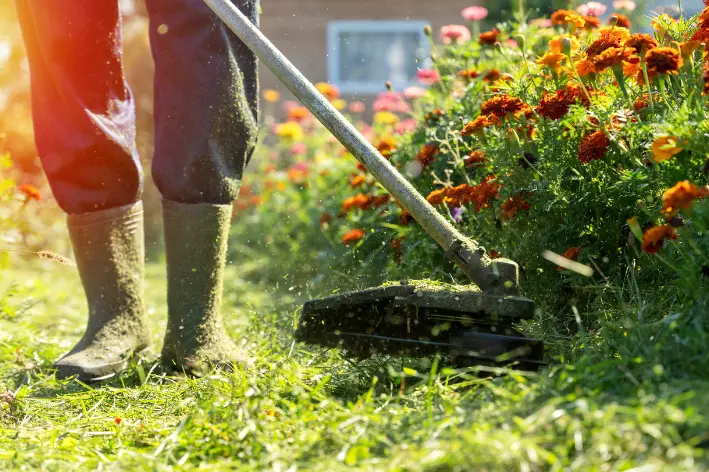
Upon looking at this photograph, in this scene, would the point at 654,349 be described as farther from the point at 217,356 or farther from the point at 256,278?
the point at 256,278

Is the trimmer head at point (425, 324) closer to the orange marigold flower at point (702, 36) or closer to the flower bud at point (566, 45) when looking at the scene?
the flower bud at point (566, 45)

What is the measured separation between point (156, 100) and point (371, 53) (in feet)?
26.2

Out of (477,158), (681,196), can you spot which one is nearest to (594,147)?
(681,196)

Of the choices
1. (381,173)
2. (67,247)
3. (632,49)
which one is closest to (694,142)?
(632,49)

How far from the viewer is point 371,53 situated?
1046 centimetres

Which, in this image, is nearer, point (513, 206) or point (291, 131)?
point (513, 206)

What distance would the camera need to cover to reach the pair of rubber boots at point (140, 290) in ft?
8.75

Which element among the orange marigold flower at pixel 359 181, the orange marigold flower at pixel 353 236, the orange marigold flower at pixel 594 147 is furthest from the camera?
the orange marigold flower at pixel 359 181

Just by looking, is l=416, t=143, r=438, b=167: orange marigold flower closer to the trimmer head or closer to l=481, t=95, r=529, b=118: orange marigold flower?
l=481, t=95, r=529, b=118: orange marigold flower

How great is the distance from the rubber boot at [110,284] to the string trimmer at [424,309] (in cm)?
83

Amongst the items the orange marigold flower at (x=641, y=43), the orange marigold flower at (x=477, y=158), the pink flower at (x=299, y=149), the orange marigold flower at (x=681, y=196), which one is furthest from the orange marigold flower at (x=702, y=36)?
the pink flower at (x=299, y=149)

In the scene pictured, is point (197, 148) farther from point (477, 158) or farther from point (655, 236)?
point (655, 236)

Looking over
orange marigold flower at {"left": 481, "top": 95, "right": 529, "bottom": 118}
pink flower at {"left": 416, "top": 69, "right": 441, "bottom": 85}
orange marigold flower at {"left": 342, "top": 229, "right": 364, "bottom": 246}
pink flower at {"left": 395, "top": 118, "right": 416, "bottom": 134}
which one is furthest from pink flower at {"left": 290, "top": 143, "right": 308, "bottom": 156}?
orange marigold flower at {"left": 481, "top": 95, "right": 529, "bottom": 118}

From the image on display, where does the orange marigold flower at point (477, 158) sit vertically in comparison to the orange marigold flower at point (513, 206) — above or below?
above
